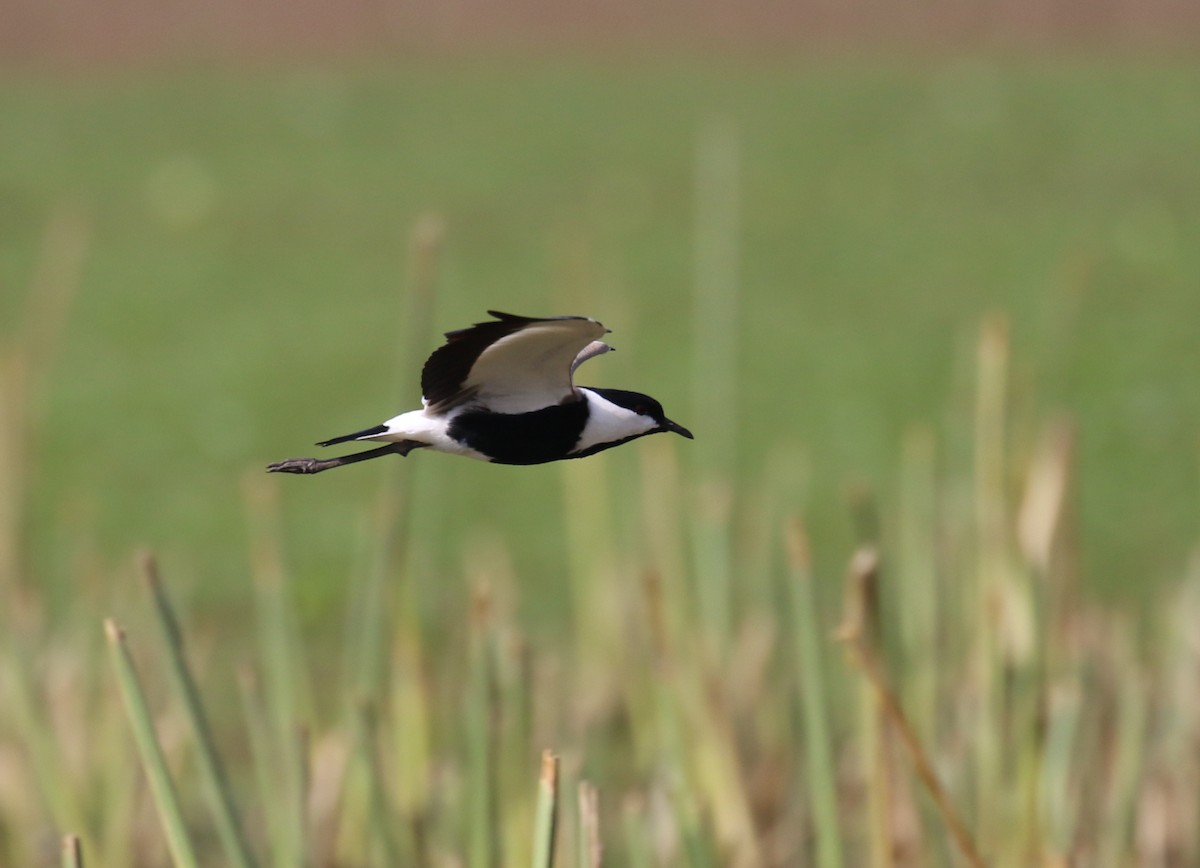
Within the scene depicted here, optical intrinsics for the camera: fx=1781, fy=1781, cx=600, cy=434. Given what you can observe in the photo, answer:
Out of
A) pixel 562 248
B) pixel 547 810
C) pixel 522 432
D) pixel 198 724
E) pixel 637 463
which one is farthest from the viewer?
pixel 562 248

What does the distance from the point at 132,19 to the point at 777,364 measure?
3603 mm

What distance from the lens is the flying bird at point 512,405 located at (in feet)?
0.87

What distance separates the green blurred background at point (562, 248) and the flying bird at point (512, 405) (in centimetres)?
29

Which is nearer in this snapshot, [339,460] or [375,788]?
[339,460]

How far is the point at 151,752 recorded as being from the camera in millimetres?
451

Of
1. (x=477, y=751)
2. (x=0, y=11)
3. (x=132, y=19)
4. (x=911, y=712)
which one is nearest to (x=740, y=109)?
(x=132, y=19)

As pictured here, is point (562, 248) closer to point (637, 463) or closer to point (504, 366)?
point (637, 463)

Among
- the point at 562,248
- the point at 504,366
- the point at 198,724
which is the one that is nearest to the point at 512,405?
the point at 504,366

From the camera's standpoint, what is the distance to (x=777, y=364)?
2.79 m

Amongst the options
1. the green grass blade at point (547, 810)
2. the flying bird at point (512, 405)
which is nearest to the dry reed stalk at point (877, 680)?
the green grass blade at point (547, 810)

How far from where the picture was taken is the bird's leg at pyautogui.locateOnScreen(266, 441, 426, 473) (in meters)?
0.27

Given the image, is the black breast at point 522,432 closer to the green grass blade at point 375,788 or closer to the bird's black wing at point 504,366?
the bird's black wing at point 504,366

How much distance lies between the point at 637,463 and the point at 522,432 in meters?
1.78

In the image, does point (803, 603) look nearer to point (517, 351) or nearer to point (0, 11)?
point (517, 351)
